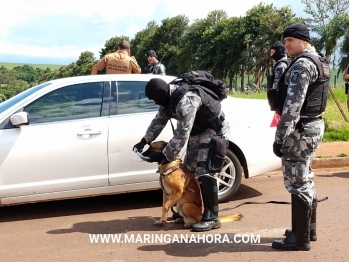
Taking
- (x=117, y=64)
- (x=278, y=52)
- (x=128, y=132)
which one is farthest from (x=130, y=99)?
(x=117, y=64)

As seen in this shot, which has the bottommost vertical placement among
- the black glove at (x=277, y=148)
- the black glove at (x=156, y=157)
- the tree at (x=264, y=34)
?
the black glove at (x=156, y=157)

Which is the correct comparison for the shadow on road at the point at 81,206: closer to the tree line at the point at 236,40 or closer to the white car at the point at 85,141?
the white car at the point at 85,141

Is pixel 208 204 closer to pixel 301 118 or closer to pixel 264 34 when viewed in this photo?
pixel 301 118

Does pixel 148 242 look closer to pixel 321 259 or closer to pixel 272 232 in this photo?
pixel 272 232

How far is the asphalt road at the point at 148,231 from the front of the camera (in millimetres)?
3857

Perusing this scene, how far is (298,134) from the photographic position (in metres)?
3.62

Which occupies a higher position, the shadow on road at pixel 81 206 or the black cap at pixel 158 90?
the black cap at pixel 158 90

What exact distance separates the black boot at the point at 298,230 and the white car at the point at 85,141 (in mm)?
1454

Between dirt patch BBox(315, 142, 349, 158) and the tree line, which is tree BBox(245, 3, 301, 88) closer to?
the tree line

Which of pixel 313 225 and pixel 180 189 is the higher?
pixel 180 189

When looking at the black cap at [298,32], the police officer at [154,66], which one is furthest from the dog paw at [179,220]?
the police officer at [154,66]

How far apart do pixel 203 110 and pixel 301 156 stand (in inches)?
38.8

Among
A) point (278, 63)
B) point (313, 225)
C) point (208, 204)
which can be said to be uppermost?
point (278, 63)

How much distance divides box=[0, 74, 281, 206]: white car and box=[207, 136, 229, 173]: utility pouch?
0.86m
